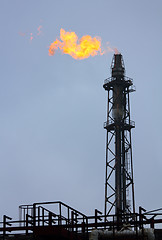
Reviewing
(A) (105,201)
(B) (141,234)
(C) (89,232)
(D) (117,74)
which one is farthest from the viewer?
(D) (117,74)

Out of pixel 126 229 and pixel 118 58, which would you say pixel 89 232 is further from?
pixel 118 58

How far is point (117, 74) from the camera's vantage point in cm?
6856

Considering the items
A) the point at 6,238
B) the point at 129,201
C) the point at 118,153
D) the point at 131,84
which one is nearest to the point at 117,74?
the point at 131,84

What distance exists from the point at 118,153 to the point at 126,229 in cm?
2653

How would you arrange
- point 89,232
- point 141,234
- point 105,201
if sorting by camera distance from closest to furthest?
point 141,234
point 89,232
point 105,201

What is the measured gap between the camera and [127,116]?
2657 inches

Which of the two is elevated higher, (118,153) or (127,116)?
(127,116)

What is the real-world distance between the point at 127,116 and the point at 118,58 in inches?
290

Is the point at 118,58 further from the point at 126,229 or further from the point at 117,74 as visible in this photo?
the point at 126,229

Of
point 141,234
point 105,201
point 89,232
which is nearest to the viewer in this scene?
point 141,234

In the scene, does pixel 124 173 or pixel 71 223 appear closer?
pixel 71 223

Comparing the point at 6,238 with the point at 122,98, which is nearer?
the point at 6,238

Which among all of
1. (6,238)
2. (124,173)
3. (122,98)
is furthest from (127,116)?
(6,238)

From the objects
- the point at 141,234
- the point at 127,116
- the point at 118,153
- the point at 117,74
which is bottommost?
the point at 141,234
